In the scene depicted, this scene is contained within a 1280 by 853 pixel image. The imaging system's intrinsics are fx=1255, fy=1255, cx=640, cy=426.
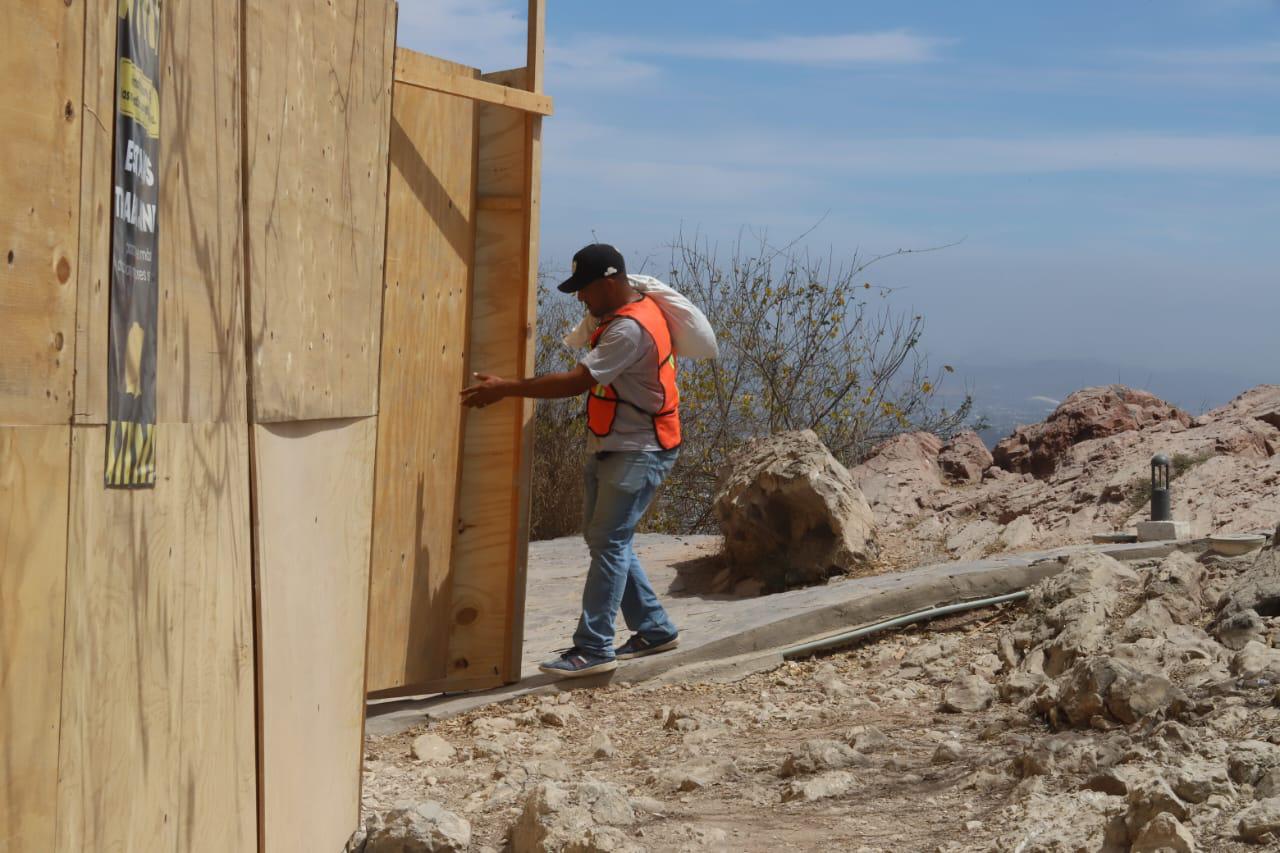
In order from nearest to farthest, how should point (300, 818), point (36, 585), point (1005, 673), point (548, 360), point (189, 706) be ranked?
point (36, 585)
point (189, 706)
point (300, 818)
point (1005, 673)
point (548, 360)

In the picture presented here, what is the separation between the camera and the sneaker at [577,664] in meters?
6.16

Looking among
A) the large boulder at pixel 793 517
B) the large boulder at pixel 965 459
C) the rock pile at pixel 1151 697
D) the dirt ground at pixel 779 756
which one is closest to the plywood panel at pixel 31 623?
the dirt ground at pixel 779 756

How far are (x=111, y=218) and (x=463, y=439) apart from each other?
151 inches

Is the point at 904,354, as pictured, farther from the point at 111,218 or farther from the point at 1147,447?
the point at 111,218

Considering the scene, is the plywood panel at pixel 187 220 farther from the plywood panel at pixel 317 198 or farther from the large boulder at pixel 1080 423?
the large boulder at pixel 1080 423

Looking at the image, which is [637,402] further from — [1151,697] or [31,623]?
[31,623]

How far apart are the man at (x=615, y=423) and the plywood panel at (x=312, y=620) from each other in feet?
6.71

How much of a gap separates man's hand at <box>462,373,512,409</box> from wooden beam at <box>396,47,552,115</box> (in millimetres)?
1239

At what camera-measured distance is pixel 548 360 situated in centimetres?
1425

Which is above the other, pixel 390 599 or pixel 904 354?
pixel 904 354

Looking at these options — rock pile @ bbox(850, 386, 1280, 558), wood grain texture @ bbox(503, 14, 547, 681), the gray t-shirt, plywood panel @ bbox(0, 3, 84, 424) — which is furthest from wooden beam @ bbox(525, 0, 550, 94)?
rock pile @ bbox(850, 386, 1280, 558)

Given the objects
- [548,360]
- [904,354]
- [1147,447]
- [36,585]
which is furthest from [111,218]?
[904,354]

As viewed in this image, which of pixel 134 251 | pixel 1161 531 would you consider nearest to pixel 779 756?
pixel 134 251

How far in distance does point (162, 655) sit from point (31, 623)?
0.55 meters
